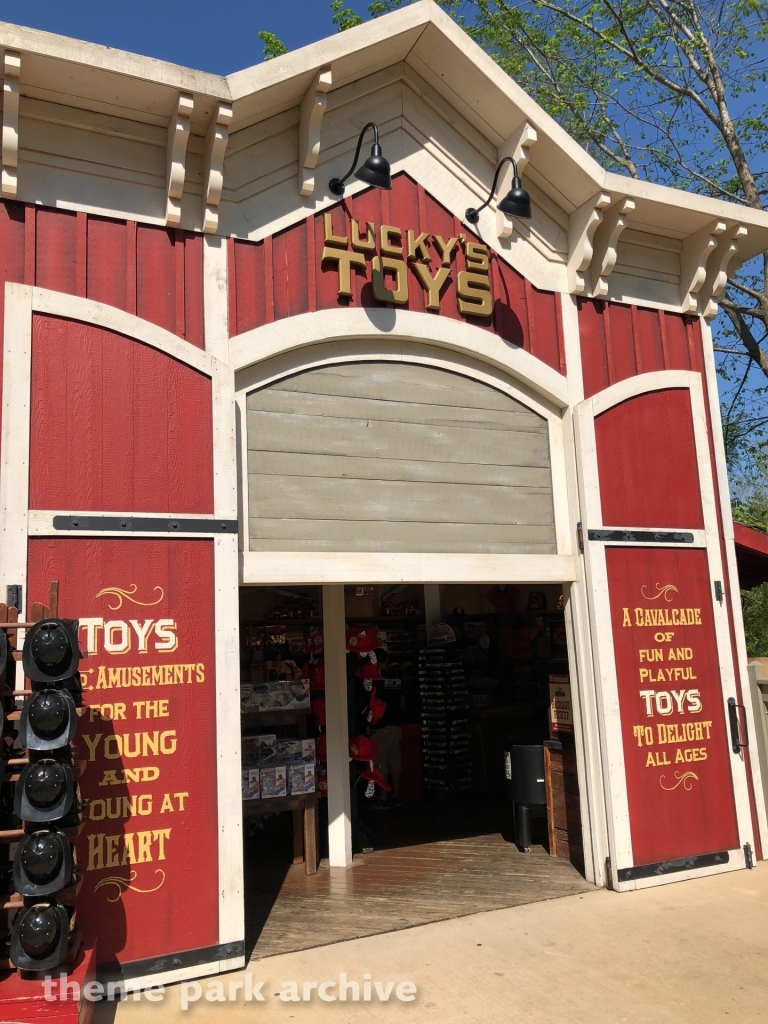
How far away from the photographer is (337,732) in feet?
25.5

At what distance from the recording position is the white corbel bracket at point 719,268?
8.02 meters

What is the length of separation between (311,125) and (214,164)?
2.94 feet

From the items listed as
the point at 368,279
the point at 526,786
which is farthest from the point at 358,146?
the point at 526,786

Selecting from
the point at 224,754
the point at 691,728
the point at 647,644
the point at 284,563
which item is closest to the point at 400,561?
the point at 284,563

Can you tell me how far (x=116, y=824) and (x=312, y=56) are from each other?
5580 millimetres

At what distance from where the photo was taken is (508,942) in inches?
220

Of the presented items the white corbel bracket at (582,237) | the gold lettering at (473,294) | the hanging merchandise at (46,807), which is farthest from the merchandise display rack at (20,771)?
the white corbel bracket at (582,237)

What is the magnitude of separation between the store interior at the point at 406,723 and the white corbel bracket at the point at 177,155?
4267 millimetres

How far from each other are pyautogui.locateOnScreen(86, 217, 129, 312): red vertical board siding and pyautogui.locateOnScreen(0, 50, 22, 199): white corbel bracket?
542 millimetres

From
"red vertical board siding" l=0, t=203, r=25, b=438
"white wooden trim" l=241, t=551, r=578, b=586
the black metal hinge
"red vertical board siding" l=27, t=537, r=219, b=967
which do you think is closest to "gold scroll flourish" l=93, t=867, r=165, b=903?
"red vertical board siding" l=27, t=537, r=219, b=967

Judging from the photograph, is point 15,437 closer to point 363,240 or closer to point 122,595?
point 122,595

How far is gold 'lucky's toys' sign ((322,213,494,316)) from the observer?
657 centimetres

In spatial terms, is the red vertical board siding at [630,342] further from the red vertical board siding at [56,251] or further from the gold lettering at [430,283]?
the red vertical board siding at [56,251]

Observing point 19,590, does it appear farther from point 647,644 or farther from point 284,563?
point 647,644
